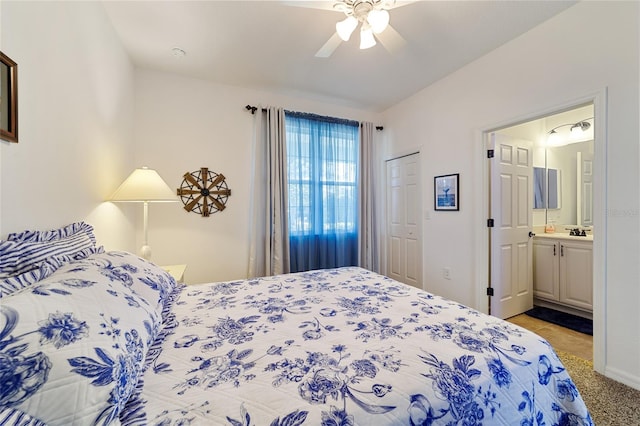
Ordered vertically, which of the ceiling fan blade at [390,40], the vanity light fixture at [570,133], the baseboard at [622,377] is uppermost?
the ceiling fan blade at [390,40]

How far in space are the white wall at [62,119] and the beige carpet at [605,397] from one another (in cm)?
310

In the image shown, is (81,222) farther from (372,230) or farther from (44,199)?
(372,230)

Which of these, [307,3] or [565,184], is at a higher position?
[307,3]

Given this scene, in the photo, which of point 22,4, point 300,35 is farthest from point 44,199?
point 300,35

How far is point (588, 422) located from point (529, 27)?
8.91ft

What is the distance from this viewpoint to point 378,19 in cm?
161

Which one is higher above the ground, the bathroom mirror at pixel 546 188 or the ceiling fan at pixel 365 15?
the ceiling fan at pixel 365 15

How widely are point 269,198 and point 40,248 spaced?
2.20 m

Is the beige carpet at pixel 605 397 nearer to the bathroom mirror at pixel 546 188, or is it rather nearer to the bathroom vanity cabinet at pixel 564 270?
the bathroom vanity cabinet at pixel 564 270

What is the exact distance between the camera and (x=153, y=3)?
1.86 meters

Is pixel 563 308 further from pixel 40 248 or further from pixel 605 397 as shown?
pixel 40 248

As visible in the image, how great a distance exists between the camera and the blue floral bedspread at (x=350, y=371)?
0.68 meters

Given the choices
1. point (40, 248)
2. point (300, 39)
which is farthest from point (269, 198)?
point (40, 248)

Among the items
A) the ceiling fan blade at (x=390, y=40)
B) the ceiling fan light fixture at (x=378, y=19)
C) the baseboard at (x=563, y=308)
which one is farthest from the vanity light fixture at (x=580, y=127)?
the ceiling fan light fixture at (x=378, y=19)
